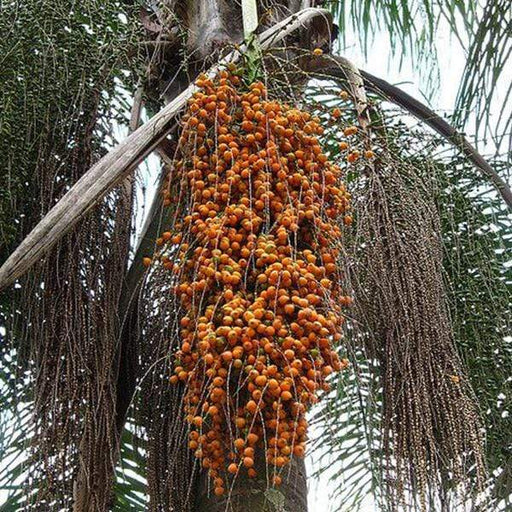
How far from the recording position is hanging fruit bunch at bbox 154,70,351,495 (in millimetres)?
1493

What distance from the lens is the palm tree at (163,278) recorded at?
1.75 metres

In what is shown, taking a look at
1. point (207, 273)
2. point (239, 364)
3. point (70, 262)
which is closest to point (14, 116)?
point (70, 262)

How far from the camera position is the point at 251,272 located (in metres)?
1.64

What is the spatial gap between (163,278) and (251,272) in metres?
0.31

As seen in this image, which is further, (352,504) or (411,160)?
(352,504)

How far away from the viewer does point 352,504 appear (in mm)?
2646

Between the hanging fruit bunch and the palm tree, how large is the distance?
0.10 meters

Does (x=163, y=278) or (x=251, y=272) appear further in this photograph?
(x=163, y=278)

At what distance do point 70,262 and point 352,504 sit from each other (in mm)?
1070

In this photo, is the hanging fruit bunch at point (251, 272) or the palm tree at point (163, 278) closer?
the hanging fruit bunch at point (251, 272)

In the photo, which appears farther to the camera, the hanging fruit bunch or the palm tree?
the palm tree

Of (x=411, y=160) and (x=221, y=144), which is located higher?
(x=411, y=160)

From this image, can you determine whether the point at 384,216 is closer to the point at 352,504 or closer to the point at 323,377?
the point at 323,377

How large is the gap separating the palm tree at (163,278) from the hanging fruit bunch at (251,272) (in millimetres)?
97
